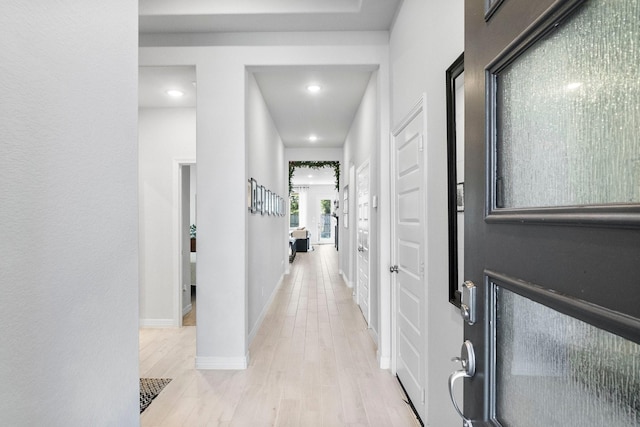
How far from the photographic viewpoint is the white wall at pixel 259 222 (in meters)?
3.73

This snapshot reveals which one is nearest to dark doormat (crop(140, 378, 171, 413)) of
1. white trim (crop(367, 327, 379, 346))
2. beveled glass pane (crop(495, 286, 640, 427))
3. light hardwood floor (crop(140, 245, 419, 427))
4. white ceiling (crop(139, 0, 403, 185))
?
light hardwood floor (crop(140, 245, 419, 427))

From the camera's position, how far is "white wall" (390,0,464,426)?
1702 millimetres

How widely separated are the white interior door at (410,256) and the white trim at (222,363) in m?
1.28

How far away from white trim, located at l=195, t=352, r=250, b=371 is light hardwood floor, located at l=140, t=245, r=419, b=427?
6 cm

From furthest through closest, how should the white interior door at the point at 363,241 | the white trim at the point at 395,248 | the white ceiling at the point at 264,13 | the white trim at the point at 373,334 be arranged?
the white interior door at the point at 363,241 < the white trim at the point at 373,334 < the white ceiling at the point at 264,13 < the white trim at the point at 395,248

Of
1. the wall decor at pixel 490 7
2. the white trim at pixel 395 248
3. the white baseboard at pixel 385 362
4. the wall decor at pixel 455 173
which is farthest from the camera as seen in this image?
the white baseboard at pixel 385 362

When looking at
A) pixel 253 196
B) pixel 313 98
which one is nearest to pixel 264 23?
pixel 253 196

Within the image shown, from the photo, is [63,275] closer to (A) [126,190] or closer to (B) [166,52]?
(A) [126,190]

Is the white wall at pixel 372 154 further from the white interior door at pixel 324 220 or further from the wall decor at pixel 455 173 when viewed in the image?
the white interior door at pixel 324 220

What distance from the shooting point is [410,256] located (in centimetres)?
245

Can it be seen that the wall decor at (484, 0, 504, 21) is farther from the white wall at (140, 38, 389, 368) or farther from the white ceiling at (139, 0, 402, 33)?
the white wall at (140, 38, 389, 368)

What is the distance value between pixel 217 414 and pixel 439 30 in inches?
103

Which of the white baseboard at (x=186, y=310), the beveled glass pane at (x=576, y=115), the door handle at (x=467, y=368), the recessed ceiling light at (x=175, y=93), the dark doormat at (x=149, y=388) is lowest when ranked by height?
the dark doormat at (x=149, y=388)

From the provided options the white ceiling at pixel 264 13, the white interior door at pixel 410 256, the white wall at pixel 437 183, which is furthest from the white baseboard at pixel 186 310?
the white wall at pixel 437 183
